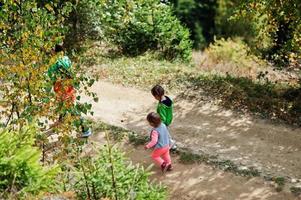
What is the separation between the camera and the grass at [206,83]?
13.3 meters

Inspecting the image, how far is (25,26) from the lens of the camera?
697 cm

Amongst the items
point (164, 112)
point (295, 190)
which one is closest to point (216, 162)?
point (164, 112)

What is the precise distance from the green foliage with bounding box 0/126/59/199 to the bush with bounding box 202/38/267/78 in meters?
11.1

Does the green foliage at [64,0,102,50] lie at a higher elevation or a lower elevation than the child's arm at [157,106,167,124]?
higher

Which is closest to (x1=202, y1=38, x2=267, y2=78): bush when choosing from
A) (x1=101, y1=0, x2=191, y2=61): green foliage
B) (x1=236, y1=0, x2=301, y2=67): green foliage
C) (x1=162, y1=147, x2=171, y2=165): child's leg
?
(x1=101, y1=0, x2=191, y2=61): green foliage

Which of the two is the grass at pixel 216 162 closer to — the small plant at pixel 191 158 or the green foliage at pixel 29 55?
the small plant at pixel 191 158

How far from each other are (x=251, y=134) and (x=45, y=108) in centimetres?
655

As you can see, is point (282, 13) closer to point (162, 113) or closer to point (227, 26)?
point (162, 113)

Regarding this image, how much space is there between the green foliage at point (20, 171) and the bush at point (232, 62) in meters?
11.1

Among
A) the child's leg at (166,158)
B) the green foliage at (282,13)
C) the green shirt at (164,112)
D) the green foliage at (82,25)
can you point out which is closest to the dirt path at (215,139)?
the child's leg at (166,158)

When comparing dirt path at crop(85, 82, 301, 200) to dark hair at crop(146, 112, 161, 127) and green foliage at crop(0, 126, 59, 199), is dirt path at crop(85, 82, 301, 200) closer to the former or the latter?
dark hair at crop(146, 112, 161, 127)

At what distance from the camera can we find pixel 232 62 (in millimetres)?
19875

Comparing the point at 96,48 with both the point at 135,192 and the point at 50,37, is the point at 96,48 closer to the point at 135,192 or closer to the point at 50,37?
the point at 50,37

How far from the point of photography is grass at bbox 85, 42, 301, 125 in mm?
13320
